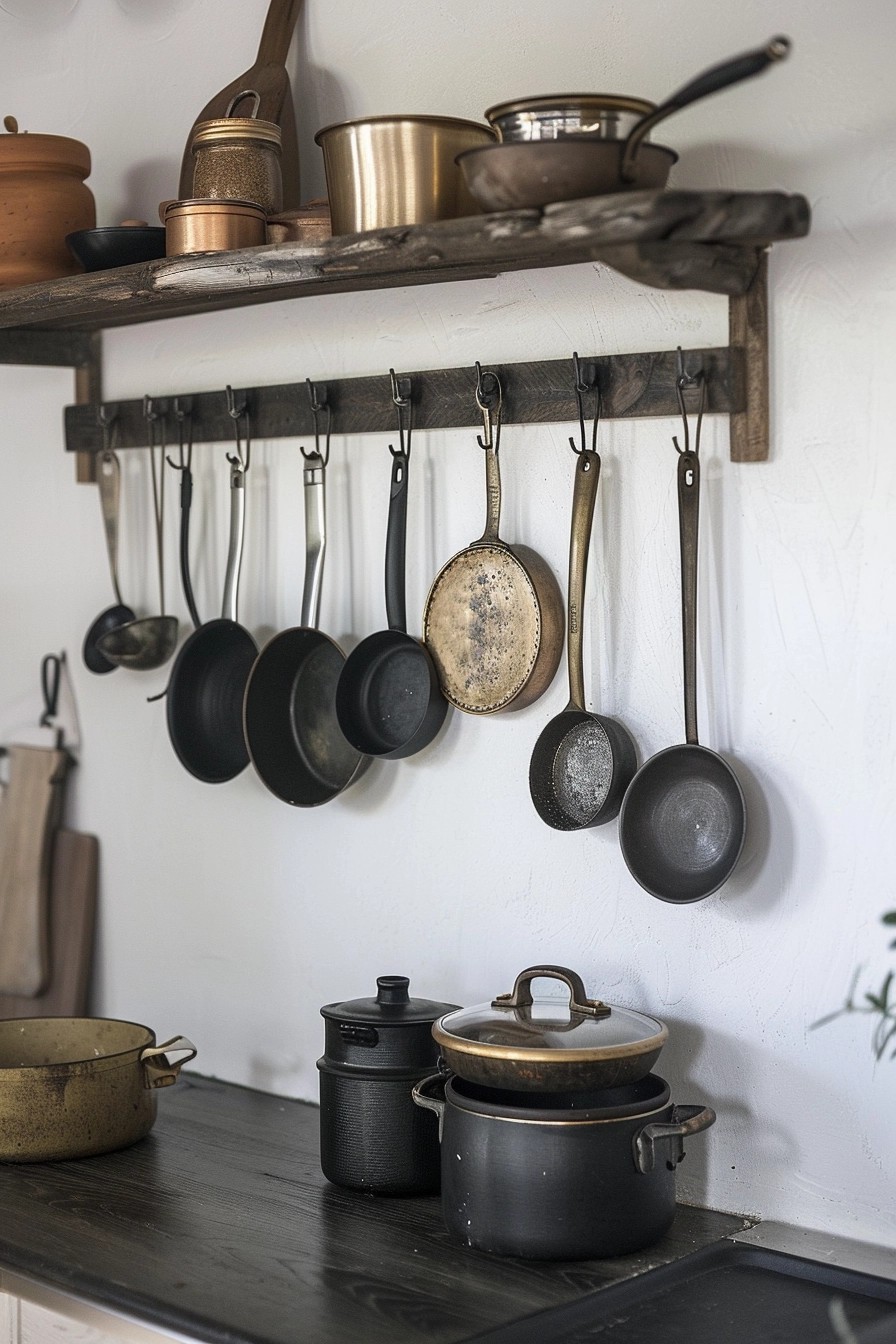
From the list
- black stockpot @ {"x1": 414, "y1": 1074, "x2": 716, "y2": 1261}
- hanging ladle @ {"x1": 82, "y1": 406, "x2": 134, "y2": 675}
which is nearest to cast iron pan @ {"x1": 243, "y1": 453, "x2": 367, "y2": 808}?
hanging ladle @ {"x1": 82, "y1": 406, "x2": 134, "y2": 675}

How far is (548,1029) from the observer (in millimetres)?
1520

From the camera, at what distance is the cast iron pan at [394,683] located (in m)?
1.81

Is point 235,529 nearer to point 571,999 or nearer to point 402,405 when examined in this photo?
point 402,405

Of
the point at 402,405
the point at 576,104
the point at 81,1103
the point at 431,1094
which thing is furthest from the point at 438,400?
the point at 81,1103

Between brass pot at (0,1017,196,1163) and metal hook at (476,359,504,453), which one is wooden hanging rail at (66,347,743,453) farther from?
brass pot at (0,1017,196,1163)

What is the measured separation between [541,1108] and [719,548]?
591 mm

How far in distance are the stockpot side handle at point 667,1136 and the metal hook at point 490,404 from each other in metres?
0.74

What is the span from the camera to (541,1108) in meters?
1.51

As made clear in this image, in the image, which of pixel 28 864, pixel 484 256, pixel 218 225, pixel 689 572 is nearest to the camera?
pixel 484 256

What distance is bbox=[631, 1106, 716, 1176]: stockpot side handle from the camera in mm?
1476

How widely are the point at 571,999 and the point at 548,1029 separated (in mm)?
91

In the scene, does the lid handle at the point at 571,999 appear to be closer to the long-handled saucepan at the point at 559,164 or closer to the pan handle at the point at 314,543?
the pan handle at the point at 314,543

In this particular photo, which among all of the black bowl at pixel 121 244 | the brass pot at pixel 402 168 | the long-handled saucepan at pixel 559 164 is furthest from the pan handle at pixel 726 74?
the black bowl at pixel 121 244

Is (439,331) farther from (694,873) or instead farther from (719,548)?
(694,873)
